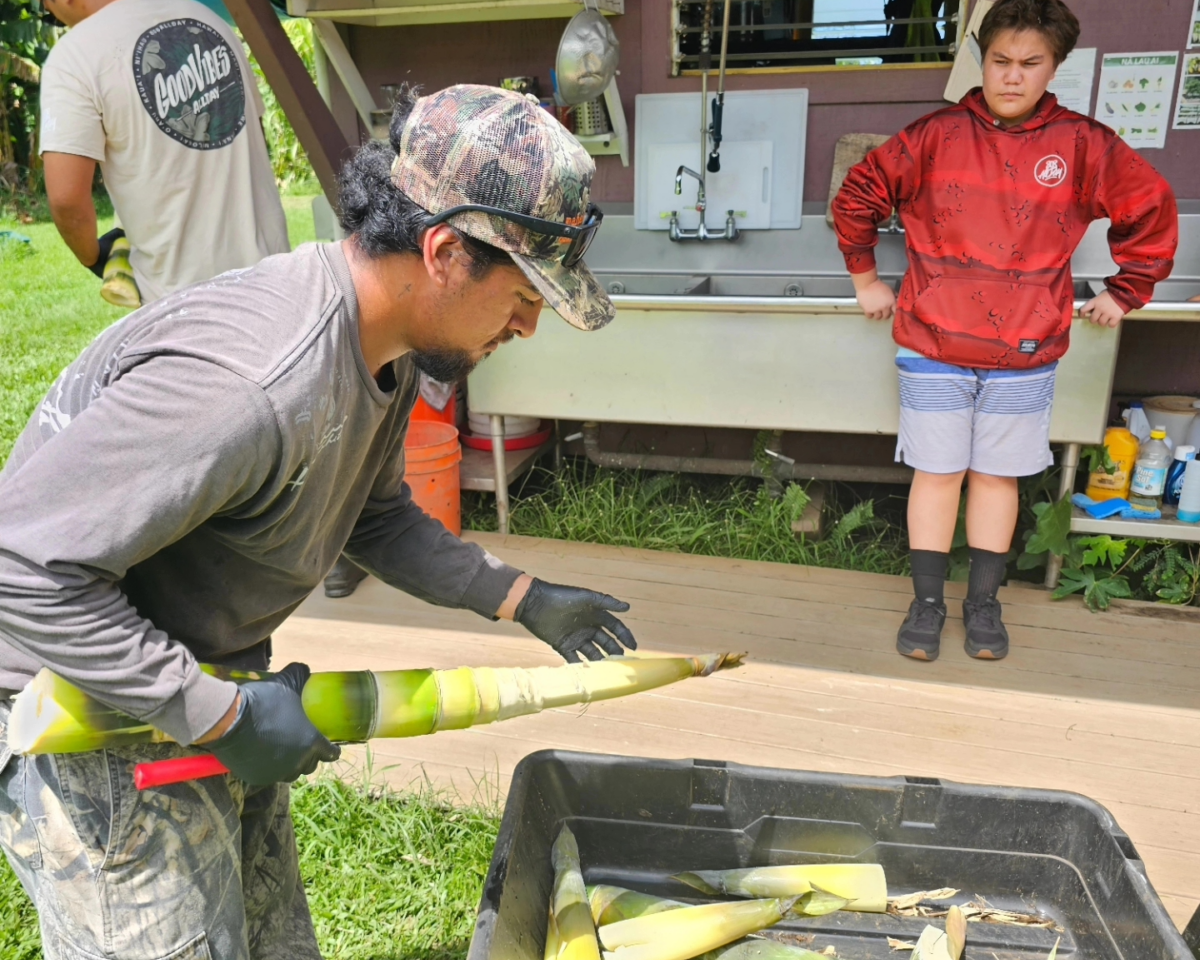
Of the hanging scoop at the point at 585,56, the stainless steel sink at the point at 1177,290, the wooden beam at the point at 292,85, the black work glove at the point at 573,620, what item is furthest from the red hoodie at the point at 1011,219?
the wooden beam at the point at 292,85

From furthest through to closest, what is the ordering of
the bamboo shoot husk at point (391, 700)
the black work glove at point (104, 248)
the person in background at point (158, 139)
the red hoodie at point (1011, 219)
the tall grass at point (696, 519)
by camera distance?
the tall grass at point (696, 519), the black work glove at point (104, 248), the red hoodie at point (1011, 219), the person in background at point (158, 139), the bamboo shoot husk at point (391, 700)

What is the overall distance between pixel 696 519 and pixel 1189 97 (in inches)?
105

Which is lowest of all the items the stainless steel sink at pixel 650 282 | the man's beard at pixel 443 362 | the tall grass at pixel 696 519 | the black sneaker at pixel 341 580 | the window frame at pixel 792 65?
the tall grass at pixel 696 519

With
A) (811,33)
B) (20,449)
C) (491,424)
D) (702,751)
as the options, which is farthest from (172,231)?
(811,33)

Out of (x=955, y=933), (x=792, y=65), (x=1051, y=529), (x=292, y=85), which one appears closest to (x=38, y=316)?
(x=292, y=85)

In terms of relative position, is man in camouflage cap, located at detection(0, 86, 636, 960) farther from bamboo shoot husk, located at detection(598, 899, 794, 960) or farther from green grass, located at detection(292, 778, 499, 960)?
green grass, located at detection(292, 778, 499, 960)

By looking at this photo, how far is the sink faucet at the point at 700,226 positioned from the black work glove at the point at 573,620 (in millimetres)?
3000

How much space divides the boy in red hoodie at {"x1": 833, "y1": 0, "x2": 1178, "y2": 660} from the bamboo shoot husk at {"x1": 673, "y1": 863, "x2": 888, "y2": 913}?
62.6 inches

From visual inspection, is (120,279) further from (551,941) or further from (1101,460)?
(1101,460)

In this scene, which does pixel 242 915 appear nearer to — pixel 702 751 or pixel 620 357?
pixel 702 751

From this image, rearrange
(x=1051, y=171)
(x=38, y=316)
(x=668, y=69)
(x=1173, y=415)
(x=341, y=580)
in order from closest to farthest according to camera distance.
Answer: (x=1051, y=171)
(x=341, y=580)
(x=1173, y=415)
(x=668, y=69)
(x=38, y=316)

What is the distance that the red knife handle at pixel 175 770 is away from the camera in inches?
53.1

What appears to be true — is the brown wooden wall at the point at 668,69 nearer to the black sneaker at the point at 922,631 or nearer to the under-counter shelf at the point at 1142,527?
the under-counter shelf at the point at 1142,527

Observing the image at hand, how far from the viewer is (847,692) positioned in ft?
10.7
